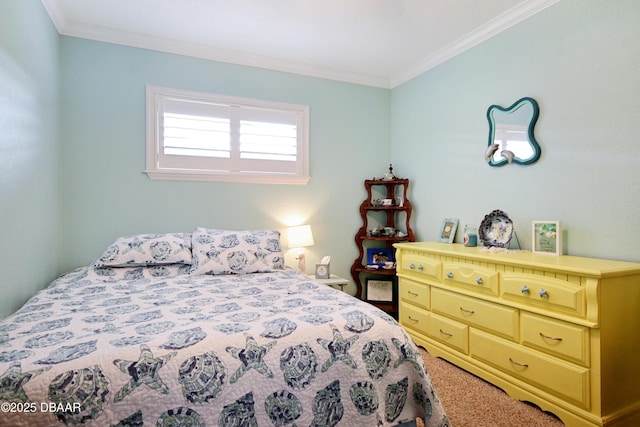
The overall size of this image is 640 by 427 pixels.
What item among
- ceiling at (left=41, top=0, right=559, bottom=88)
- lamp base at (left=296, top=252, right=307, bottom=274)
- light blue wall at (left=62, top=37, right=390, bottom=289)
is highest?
ceiling at (left=41, top=0, right=559, bottom=88)

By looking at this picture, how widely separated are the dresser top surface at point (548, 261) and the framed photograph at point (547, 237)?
0.19 feet

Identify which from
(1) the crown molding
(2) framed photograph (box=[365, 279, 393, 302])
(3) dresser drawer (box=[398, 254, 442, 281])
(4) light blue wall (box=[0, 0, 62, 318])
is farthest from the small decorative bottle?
(4) light blue wall (box=[0, 0, 62, 318])

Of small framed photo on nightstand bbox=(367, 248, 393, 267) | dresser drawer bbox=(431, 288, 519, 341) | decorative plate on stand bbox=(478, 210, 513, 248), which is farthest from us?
small framed photo on nightstand bbox=(367, 248, 393, 267)

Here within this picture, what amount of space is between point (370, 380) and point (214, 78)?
2824mm

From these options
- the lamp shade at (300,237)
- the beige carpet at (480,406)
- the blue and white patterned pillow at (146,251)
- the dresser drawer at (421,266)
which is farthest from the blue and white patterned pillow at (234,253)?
the beige carpet at (480,406)

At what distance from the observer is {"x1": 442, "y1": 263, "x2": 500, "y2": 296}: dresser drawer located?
214cm

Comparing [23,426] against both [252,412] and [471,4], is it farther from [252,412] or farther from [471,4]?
[471,4]

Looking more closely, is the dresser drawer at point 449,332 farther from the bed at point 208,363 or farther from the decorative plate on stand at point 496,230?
the bed at point 208,363

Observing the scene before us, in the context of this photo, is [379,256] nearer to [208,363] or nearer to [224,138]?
[224,138]

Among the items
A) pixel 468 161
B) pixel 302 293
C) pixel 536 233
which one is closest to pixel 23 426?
pixel 302 293

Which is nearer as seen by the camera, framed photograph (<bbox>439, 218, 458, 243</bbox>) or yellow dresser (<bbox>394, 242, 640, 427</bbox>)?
yellow dresser (<bbox>394, 242, 640, 427</bbox>)

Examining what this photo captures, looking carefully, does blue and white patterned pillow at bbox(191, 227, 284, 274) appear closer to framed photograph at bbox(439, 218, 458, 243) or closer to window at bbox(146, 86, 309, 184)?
window at bbox(146, 86, 309, 184)

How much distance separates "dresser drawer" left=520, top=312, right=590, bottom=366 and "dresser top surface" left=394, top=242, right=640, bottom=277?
29 cm

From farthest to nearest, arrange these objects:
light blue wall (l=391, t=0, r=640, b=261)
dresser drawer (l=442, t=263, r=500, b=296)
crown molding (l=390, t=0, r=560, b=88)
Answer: crown molding (l=390, t=0, r=560, b=88)
dresser drawer (l=442, t=263, r=500, b=296)
light blue wall (l=391, t=0, r=640, b=261)
